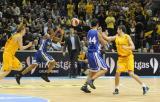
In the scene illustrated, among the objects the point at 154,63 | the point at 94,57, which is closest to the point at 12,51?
the point at 94,57

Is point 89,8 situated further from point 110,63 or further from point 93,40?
point 93,40

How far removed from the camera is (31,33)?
23500 mm

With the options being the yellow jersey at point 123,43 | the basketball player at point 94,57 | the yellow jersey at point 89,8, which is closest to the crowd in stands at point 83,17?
the yellow jersey at point 89,8

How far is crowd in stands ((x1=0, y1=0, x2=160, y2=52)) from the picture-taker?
24188mm

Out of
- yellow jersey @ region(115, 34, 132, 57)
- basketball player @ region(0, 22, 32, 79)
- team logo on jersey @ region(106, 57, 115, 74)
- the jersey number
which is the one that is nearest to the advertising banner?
team logo on jersey @ region(106, 57, 115, 74)

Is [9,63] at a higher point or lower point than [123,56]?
lower

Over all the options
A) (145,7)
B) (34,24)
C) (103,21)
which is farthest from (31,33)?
(145,7)

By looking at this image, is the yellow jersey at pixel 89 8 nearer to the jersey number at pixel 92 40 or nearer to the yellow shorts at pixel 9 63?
the yellow shorts at pixel 9 63

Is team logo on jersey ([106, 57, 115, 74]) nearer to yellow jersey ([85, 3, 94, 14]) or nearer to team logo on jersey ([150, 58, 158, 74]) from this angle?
team logo on jersey ([150, 58, 158, 74])

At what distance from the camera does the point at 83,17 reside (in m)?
27.6

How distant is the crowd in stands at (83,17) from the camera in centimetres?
2419

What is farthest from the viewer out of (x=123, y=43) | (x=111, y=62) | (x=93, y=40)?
(x=111, y=62)

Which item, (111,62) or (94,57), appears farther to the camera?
(111,62)

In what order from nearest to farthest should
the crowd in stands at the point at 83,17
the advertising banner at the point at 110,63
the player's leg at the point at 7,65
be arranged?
the player's leg at the point at 7,65 → the advertising banner at the point at 110,63 → the crowd in stands at the point at 83,17
